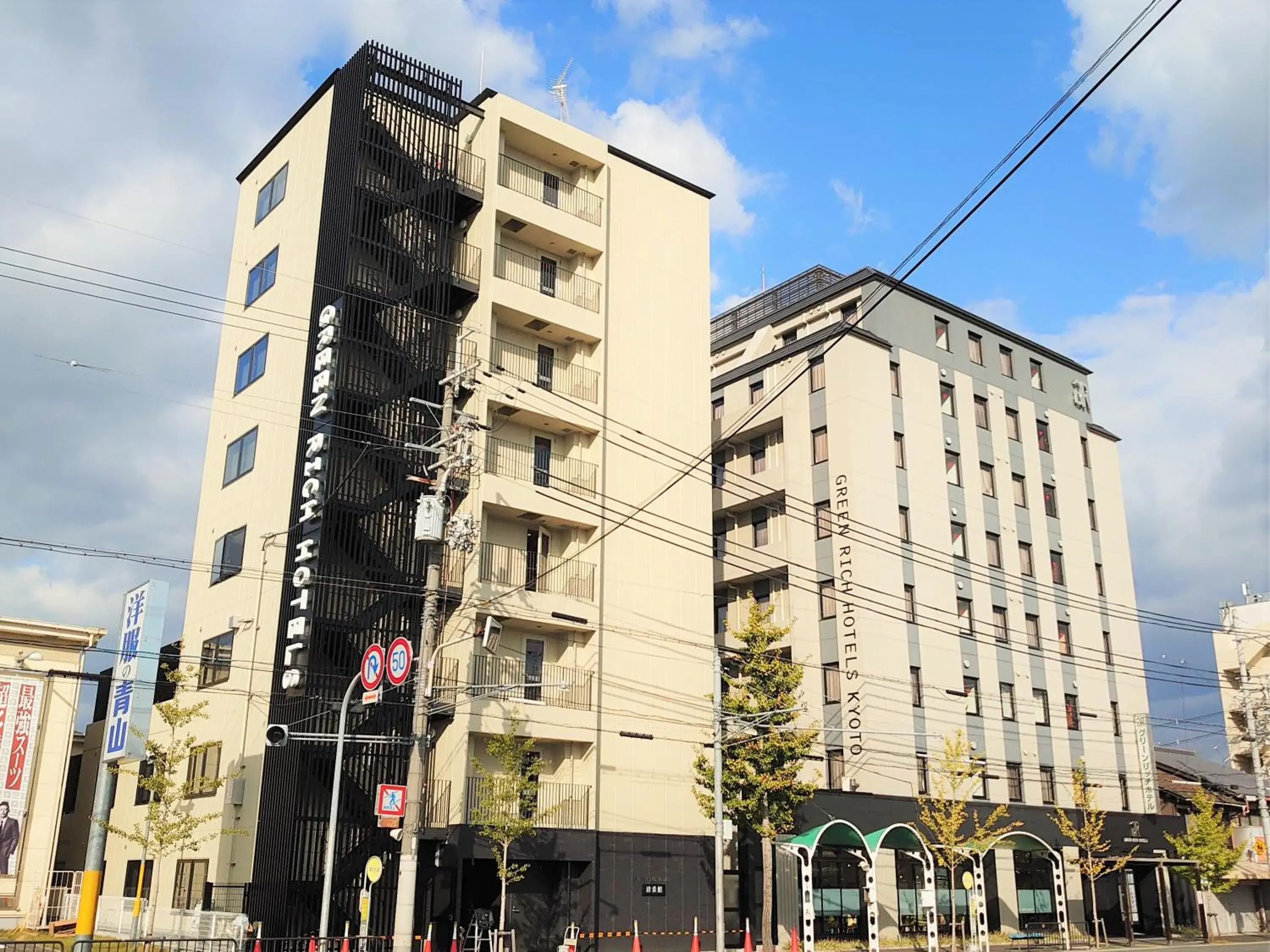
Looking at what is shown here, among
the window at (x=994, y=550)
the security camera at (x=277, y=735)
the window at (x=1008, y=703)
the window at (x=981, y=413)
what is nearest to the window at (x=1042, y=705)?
the window at (x=1008, y=703)

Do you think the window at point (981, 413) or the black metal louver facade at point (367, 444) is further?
the window at point (981, 413)

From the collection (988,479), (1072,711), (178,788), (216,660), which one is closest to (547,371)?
(216,660)

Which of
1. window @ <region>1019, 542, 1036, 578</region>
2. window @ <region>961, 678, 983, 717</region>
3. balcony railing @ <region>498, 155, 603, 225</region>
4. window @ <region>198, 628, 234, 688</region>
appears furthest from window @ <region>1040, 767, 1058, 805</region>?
window @ <region>198, 628, 234, 688</region>

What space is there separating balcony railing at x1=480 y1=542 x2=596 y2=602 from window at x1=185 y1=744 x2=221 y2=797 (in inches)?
416

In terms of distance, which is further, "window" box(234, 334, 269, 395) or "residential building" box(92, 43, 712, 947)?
"window" box(234, 334, 269, 395)

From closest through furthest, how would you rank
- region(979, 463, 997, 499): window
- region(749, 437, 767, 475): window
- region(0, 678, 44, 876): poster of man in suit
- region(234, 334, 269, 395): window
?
1. region(234, 334, 269, 395): window
2. region(0, 678, 44, 876): poster of man in suit
3. region(749, 437, 767, 475): window
4. region(979, 463, 997, 499): window

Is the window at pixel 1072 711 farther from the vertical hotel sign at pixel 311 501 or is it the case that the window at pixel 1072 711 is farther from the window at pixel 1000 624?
the vertical hotel sign at pixel 311 501

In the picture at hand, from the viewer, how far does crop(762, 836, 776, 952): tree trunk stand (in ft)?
122

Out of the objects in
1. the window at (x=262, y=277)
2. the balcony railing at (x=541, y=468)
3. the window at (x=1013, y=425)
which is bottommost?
the balcony railing at (x=541, y=468)

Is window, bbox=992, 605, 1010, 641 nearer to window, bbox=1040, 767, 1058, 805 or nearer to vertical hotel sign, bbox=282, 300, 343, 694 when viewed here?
window, bbox=1040, 767, 1058, 805

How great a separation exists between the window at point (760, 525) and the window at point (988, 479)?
1142 centimetres

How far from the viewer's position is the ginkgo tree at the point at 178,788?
34.4 metres

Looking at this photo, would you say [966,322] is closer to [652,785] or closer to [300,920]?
[652,785]

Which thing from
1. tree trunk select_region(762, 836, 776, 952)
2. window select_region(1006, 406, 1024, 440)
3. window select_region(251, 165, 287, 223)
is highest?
window select_region(251, 165, 287, 223)
